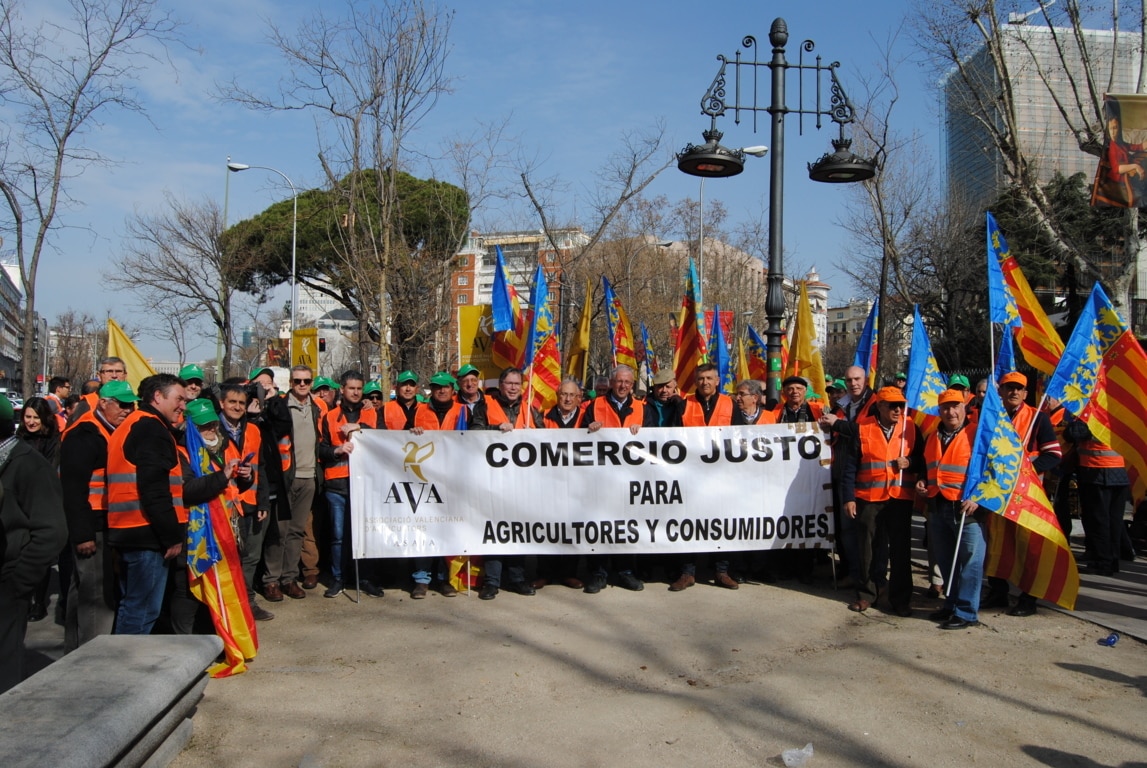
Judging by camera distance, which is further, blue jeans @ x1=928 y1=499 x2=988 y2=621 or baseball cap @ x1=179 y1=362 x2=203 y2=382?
baseball cap @ x1=179 y1=362 x2=203 y2=382

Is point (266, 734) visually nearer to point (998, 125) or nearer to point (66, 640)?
point (66, 640)

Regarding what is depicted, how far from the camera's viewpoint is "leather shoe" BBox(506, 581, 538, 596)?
752 cm

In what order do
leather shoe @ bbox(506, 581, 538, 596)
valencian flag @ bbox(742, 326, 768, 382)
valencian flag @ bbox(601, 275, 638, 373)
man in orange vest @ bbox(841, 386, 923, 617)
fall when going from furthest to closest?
valencian flag @ bbox(742, 326, 768, 382), valencian flag @ bbox(601, 275, 638, 373), leather shoe @ bbox(506, 581, 538, 596), man in orange vest @ bbox(841, 386, 923, 617)

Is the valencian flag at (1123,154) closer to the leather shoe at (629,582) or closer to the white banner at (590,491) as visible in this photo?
the white banner at (590,491)

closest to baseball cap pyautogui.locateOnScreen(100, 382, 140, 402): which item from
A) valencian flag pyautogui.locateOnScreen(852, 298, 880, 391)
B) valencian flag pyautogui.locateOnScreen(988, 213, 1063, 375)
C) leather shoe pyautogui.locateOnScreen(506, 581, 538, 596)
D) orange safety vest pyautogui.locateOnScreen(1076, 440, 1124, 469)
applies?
leather shoe pyautogui.locateOnScreen(506, 581, 538, 596)

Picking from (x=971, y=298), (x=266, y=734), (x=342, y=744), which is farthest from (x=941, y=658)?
(x=971, y=298)

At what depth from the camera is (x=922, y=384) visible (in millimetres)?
7305

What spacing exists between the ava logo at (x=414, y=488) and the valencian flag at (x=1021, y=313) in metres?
4.90

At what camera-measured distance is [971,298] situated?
102 feet

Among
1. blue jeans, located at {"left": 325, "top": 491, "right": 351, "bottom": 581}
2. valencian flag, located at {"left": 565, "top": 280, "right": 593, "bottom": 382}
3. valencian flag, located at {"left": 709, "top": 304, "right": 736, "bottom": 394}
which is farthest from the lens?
valencian flag, located at {"left": 709, "top": 304, "right": 736, "bottom": 394}

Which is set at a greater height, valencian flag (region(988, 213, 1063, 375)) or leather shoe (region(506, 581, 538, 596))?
valencian flag (region(988, 213, 1063, 375))

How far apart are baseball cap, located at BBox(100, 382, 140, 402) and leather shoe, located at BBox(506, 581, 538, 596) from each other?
3448 millimetres

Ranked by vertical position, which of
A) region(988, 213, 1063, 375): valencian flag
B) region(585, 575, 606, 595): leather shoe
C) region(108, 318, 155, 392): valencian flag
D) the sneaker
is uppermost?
region(988, 213, 1063, 375): valencian flag

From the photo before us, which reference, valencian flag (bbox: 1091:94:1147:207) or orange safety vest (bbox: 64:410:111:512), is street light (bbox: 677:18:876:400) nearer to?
valencian flag (bbox: 1091:94:1147:207)
